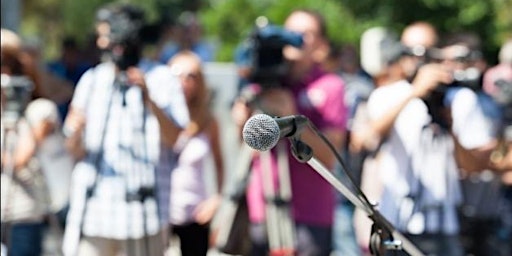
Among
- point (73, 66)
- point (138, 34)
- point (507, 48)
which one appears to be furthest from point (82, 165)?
point (73, 66)

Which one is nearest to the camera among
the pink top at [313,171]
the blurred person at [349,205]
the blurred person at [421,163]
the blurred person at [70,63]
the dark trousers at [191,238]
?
the blurred person at [421,163]

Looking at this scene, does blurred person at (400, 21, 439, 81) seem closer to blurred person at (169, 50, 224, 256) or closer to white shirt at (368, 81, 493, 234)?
white shirt at (368, 81, 493, 234)

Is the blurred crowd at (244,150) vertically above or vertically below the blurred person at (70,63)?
below

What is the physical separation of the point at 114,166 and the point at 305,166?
962 mm

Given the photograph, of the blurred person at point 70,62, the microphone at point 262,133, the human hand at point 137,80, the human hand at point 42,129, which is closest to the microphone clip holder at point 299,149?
the microphone at point 262,133

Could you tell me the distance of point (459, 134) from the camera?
5.72 m

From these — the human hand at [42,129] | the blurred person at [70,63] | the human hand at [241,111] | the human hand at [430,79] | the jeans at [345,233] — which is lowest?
the jeans at [345,233]

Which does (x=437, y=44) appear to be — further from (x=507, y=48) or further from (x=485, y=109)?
(x=507, y=48)

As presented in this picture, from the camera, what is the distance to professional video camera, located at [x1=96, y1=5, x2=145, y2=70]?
485cm

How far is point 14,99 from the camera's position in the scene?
507 cm

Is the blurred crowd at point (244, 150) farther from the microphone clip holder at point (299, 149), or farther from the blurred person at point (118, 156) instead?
the microphone clip holder at point (299, 149)

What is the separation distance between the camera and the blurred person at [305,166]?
17.1 ft

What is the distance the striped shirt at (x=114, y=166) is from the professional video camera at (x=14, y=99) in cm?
33

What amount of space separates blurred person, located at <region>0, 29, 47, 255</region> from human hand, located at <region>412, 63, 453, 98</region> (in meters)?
1.84
